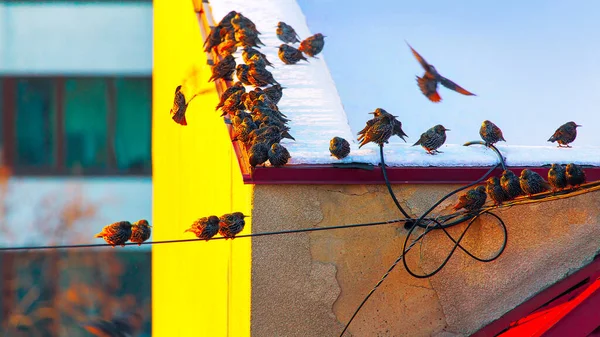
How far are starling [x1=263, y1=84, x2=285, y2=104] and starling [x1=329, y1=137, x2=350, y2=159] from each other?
754 mm

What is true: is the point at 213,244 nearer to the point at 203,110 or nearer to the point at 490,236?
the point at 203,110

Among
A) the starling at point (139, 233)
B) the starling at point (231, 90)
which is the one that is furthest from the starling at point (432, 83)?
the starling at point (139, 233)

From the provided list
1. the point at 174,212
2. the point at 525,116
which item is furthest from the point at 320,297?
the point at 174,212

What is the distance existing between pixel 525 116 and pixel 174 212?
3.86 metres

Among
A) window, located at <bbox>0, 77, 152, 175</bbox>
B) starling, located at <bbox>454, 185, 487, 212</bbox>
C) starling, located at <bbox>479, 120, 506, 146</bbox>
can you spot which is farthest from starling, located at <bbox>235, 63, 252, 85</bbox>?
window, located at <bbox>0, 77, 152, 175</bbox>

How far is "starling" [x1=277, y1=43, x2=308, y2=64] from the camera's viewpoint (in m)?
5.89

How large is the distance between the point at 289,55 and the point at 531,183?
7.62ft

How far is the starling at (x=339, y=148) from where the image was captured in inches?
173

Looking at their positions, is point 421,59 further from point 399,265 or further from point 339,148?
point 399,265

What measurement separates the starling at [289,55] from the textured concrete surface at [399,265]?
1714mm

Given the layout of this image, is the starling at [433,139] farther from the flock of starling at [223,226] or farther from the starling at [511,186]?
the flock of starling at [223,226]

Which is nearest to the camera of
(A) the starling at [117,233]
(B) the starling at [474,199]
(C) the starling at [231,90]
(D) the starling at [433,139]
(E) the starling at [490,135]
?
(B) the starling at [474,199]

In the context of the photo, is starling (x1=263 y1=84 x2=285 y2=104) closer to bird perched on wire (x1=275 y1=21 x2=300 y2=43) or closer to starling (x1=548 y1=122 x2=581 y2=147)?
bird perched on wire (x1=275 y1=21 x2=300 y2=43)

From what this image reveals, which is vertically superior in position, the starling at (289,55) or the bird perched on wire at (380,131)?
the starling at (289,55)
